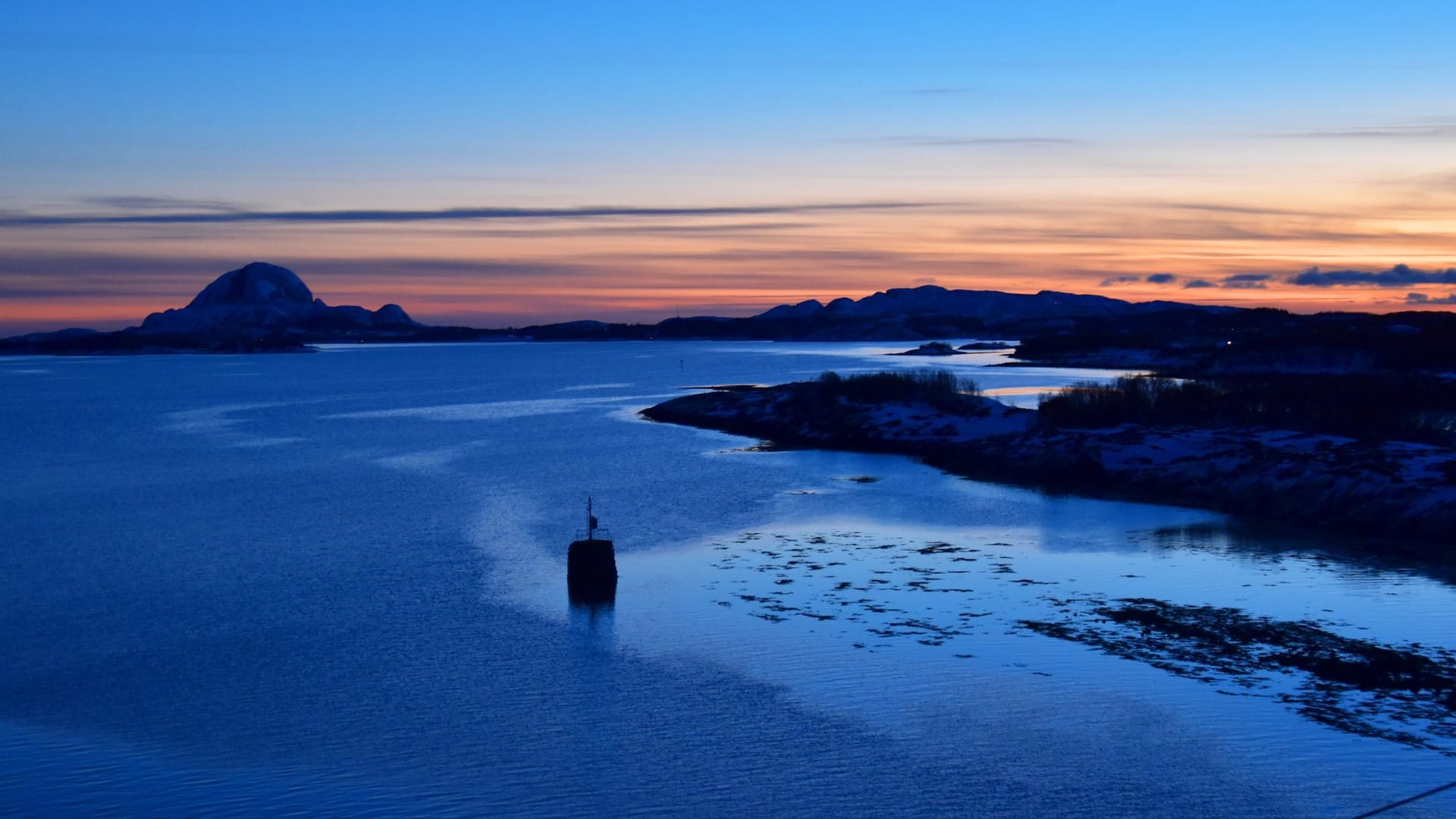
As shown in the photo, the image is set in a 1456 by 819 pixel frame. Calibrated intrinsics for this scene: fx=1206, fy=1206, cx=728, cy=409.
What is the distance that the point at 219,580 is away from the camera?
2548cm

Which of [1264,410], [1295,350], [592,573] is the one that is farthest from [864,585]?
[1295,350]

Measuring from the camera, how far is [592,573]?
76.8 feet

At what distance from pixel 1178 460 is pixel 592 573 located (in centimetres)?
2278

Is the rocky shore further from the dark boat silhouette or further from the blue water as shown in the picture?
the dark boat silhouette

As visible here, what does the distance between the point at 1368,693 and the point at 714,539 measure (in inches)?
639

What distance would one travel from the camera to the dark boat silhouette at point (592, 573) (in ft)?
76.6

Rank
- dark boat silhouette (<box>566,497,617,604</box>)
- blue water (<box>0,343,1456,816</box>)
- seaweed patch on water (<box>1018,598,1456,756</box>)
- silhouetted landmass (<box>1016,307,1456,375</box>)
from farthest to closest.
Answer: silhouetted landmass (<box>1016,307,1456,375</box>) → dark boat silhouette (<box>566,497,617,604</box>) → seaweed patch on water (<box>1018,598,1456,756</box>) → blue water (<box>0,343,1456,816</box>)

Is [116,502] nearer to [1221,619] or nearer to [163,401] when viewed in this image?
[1221,619]

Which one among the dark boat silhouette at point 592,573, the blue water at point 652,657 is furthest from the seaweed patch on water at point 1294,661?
the dark boat silhouette at point 592,573

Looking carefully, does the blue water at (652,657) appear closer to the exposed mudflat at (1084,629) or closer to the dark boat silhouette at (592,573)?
the exposed mudflat at (1084,629)

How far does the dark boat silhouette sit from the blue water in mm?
686

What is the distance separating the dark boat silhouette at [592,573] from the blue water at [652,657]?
686 mm

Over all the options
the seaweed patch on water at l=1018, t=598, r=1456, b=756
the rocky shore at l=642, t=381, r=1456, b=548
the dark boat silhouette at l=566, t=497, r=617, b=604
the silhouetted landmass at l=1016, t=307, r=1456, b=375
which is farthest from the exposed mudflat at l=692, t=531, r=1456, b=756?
the silhouetted landmass at l=1016, t=307, r=1456, b=375

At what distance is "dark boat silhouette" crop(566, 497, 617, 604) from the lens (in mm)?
23344
